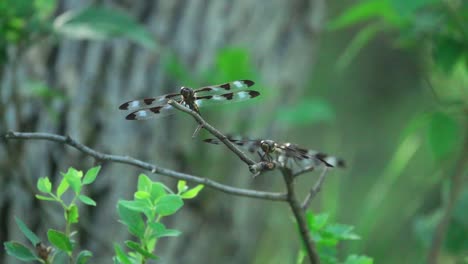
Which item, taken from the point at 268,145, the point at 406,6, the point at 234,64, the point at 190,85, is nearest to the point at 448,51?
the point at 406,6

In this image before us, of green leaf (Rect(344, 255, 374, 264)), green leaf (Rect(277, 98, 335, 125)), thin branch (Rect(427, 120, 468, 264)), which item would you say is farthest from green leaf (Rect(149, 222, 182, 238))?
green leaf (Rect(277, 98, 335, 125))

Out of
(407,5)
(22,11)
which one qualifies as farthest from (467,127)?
(22,11)

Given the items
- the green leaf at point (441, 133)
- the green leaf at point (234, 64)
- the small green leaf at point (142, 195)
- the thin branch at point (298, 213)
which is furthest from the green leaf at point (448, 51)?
the small green leaf at point (142, 195)

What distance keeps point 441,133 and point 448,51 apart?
0.61 ft

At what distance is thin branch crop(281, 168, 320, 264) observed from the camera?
0.70 meters

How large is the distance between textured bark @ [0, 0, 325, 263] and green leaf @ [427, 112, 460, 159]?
0.70m

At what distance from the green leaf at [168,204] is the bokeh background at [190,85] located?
0.78 m

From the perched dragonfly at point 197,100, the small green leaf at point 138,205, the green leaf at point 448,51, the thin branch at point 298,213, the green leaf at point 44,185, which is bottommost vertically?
the green leaf at point 44,185

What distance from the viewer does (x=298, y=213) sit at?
2.37 ft

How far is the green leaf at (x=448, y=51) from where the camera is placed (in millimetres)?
1473

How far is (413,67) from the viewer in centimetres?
485

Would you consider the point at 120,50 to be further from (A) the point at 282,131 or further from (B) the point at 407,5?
(B) the point at 407,5

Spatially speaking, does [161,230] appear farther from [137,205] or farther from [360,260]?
[360,260]

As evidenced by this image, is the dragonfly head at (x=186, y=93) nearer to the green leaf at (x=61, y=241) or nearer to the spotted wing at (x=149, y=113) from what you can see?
the spotted wing at (x=149, y=113)
